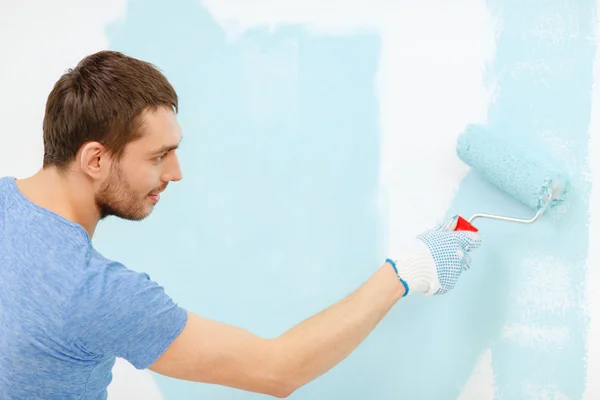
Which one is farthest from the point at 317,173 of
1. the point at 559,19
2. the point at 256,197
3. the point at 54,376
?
the point at 54,376

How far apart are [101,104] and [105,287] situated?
10.5 inches

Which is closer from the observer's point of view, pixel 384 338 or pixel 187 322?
pixel 187 322

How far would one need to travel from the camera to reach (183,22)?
1366 mm

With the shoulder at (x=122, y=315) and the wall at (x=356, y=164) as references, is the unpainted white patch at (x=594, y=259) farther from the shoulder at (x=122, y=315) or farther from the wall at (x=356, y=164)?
the shoulder at (x=122, y=315)

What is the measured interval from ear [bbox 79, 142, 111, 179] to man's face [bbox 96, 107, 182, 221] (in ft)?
0.04

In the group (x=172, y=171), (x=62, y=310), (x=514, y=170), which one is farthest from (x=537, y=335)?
(x=62, y=310)

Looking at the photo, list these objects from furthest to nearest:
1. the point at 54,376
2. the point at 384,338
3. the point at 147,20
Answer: the point at 147,20, the point at 384,338, the point at 54,376

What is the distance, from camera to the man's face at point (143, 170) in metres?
0.96

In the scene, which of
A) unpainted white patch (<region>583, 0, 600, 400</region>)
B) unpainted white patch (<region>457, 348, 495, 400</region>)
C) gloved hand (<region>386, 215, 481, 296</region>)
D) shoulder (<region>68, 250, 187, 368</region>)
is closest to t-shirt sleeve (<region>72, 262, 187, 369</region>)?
shoulder (<region>68, 250, 187, 368</region>)

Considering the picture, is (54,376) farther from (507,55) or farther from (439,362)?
(507,55)

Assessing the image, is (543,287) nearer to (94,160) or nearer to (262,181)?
(262,181)

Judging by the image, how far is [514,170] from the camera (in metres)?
1.12

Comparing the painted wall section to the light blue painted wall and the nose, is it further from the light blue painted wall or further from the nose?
the nose

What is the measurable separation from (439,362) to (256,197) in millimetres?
498
